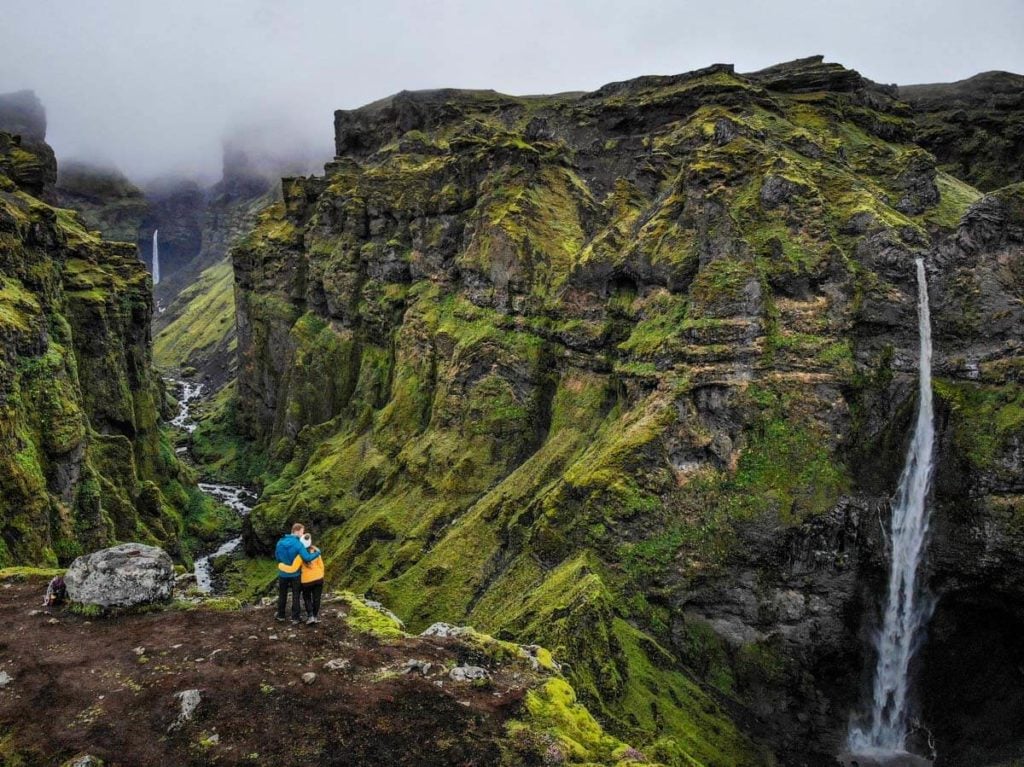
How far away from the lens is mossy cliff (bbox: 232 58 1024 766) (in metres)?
45.9

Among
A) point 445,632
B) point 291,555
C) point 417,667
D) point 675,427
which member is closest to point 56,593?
point 291,555

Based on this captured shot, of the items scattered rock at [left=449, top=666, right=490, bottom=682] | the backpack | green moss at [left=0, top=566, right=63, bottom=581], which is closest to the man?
scattered rock at [left=449, top=666, right=490, bottom=682]

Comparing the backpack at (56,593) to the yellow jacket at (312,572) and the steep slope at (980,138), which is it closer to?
the yellow jacket at (312,572)

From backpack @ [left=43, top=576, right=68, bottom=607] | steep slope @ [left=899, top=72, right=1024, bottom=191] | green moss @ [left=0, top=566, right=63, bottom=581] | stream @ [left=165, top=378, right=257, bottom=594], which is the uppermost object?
steep slope @ [left=899, top=72, right=1024, bottom=191]

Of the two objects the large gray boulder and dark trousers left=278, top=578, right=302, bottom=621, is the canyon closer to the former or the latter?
dark trousers left=278, top=578, right=302, bottom=621

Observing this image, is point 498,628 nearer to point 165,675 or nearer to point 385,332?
point 165,675

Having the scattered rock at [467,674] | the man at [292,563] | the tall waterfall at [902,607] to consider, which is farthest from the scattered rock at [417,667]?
the tall waterfall at [902,607]

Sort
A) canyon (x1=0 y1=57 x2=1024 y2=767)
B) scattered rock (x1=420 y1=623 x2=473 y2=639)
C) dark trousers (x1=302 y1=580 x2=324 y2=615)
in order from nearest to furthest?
dark trousers (x1=302 y1=580 x2=324 y2=615)
scattered rock (x1=420 y1=623 x2=473 y2=639)
canyon (x1=0 y1=57 x2=1024 y2=767)

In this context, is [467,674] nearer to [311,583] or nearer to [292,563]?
[311,583]

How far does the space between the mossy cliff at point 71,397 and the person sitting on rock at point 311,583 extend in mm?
28162

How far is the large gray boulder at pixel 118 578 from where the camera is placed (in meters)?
26.0

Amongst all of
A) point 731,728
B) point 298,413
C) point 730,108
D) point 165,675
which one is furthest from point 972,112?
point 165,675

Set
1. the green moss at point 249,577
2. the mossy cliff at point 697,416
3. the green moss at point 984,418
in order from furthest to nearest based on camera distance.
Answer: the green moss at point 249,577, the mossy cliff at point 697,416, the green moss at point 984,418

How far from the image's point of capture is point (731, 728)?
43312 millimetres
